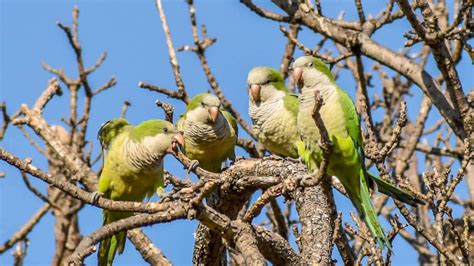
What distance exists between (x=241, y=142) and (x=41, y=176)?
118 inches

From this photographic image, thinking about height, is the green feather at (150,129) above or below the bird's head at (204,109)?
below

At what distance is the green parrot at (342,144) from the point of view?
430 cm

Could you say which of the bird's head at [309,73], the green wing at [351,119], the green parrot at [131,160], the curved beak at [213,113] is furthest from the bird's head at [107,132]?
the green wing at [351,119]

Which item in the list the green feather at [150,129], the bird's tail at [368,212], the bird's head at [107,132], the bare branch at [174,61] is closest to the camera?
the bird's tail at [368,212]

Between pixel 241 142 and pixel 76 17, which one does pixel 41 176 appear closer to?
pixel 241 142

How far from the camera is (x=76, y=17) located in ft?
24.3

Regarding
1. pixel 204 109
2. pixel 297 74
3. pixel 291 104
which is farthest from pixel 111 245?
pixel 297 74

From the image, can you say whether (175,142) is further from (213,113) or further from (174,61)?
(174,61)

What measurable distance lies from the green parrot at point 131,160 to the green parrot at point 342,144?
43.3 inches

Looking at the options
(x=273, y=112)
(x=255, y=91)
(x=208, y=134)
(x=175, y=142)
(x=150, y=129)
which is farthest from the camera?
(x=255, y=91)

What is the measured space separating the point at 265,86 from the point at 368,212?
Answer: 7.04ft

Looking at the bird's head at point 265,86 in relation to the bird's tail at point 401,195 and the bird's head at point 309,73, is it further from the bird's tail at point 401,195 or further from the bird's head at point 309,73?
the bird's tail at point 401,195

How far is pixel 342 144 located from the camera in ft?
14.2

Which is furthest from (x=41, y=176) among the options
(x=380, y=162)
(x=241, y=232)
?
(x=380, y=162)
